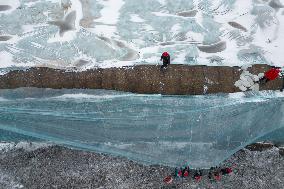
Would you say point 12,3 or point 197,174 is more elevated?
point 12,3

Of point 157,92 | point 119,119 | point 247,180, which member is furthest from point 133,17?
point 247,180

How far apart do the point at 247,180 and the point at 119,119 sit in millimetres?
3095

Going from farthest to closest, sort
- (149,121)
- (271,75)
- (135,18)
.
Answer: (135,18) → (149,121) → (271,75)

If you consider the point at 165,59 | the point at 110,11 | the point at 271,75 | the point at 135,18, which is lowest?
the point at 271,75

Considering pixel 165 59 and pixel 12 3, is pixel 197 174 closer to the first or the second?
pixel 165 59

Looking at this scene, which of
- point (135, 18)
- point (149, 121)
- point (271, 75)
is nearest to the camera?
point (271, 75)

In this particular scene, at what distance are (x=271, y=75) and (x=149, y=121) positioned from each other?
2.71 metres

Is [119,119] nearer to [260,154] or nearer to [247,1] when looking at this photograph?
[260,154]

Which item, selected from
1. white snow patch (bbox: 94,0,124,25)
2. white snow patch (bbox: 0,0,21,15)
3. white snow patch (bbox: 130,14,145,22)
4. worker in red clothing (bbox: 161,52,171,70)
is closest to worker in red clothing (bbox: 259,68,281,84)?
worker in red clothing (bbox: 161,52,171,70)

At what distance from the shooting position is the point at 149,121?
6.95 metres

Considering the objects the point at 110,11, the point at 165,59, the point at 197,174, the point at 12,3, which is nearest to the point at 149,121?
the point at 165,59

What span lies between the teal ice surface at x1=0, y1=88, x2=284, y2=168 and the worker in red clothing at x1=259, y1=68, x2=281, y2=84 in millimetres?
289

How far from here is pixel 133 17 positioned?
801cm

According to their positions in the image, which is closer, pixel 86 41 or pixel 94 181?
pixel 94 181
